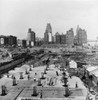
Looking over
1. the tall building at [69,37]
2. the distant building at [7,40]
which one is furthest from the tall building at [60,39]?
the distant building at [7,40]

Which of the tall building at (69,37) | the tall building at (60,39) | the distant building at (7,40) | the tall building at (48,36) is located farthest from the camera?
the tall building at (48,36)

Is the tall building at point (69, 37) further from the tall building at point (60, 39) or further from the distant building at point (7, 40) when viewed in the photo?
the distant building at point (7, 40)

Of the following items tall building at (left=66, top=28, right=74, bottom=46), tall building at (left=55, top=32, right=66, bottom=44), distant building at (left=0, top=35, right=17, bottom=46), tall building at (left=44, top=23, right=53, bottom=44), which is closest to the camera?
distant building at (left=0, top=35, right=17, bottom=46)

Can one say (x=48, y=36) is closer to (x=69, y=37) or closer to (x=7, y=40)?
(x=69, y=37)

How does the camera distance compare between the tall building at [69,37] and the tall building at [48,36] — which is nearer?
the tall building at [69,37]

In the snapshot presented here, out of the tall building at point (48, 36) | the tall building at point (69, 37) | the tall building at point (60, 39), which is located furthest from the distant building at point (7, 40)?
the tall building at point (69, 37)

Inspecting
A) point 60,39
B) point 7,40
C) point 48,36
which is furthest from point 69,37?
point 7,40

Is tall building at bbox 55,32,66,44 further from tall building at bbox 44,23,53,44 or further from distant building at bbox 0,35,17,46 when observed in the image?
distant building at bbox 0,35,17,46

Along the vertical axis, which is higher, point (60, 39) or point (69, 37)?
point (69, 37)

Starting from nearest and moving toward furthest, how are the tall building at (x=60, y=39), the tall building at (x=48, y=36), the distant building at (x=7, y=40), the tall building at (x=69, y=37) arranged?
the distant building at (x=7, y=40)
the tall building at (x=60, y=39)
the tall building at (x=69, y=37)
the tall building at (x=48, y=36)

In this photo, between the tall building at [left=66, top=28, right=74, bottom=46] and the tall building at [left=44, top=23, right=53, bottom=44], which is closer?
the tall building at [left=66, top=28, right=74, bottom=46]

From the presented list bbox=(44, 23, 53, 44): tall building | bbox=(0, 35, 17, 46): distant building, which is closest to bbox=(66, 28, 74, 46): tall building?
bbox=(44, 23, 53, 44): tall building

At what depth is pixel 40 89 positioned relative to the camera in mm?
32219

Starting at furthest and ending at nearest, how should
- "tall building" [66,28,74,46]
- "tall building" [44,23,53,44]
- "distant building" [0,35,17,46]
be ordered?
"tall building" [44,23,53,44] < "tall building" [66,28,74,46] < "distant building" [0,35,17,46]
